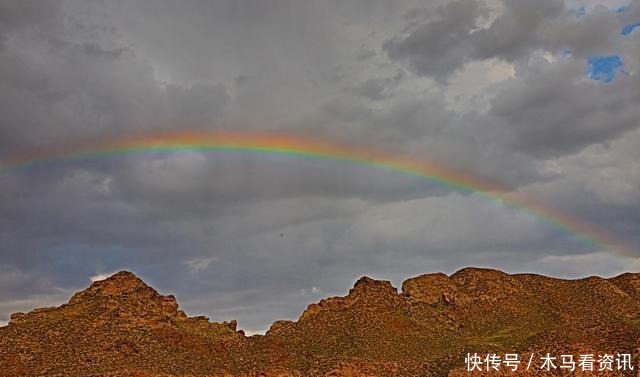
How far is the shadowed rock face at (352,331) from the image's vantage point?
87.8 meters

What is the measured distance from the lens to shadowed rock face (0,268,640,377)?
87750 mm

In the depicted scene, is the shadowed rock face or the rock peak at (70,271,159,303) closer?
the shadowed rock face

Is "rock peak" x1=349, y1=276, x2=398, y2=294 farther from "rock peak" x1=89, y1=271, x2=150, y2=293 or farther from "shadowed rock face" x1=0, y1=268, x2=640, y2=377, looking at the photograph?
"rock peak" x1=89, y1=271, x2=150, y2=293

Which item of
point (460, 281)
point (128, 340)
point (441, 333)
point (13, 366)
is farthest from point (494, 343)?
point (13, 366)

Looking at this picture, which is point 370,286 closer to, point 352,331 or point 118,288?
point 352,331

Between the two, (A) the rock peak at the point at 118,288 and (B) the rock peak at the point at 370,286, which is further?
(B) the rock peak at the point at 370,286

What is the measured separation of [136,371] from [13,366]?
16.1 m

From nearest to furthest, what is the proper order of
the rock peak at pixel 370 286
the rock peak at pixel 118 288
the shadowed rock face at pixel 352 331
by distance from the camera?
the shadowed rock face at pixel 352 331, the rock peak at pixel 118 288, the rock peak at pixel 370 286

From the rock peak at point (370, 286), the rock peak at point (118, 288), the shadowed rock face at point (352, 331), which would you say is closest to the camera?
the shadowed rock face at point (352, 331)

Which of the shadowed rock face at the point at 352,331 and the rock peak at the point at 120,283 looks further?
the rock peak at the point at 120,283

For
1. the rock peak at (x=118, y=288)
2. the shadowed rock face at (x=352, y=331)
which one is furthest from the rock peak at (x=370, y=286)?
the rock peak at (x=118, y=288)

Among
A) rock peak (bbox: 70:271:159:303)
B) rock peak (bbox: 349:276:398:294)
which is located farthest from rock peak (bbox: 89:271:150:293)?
rock peak (bbox: 349:276:398:294)

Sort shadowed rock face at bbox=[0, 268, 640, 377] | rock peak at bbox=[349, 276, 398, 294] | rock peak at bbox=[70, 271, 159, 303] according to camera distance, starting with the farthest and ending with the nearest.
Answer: rock peak at bbox=[349, 276, 398, 294]
rock peak at bbox=[70, 271, 159, 303]
shadowed rock face at bbox=[0, 268, 640, 377]

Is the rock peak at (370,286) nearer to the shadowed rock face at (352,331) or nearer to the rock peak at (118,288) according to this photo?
the shadowed rock face at (352,331)
